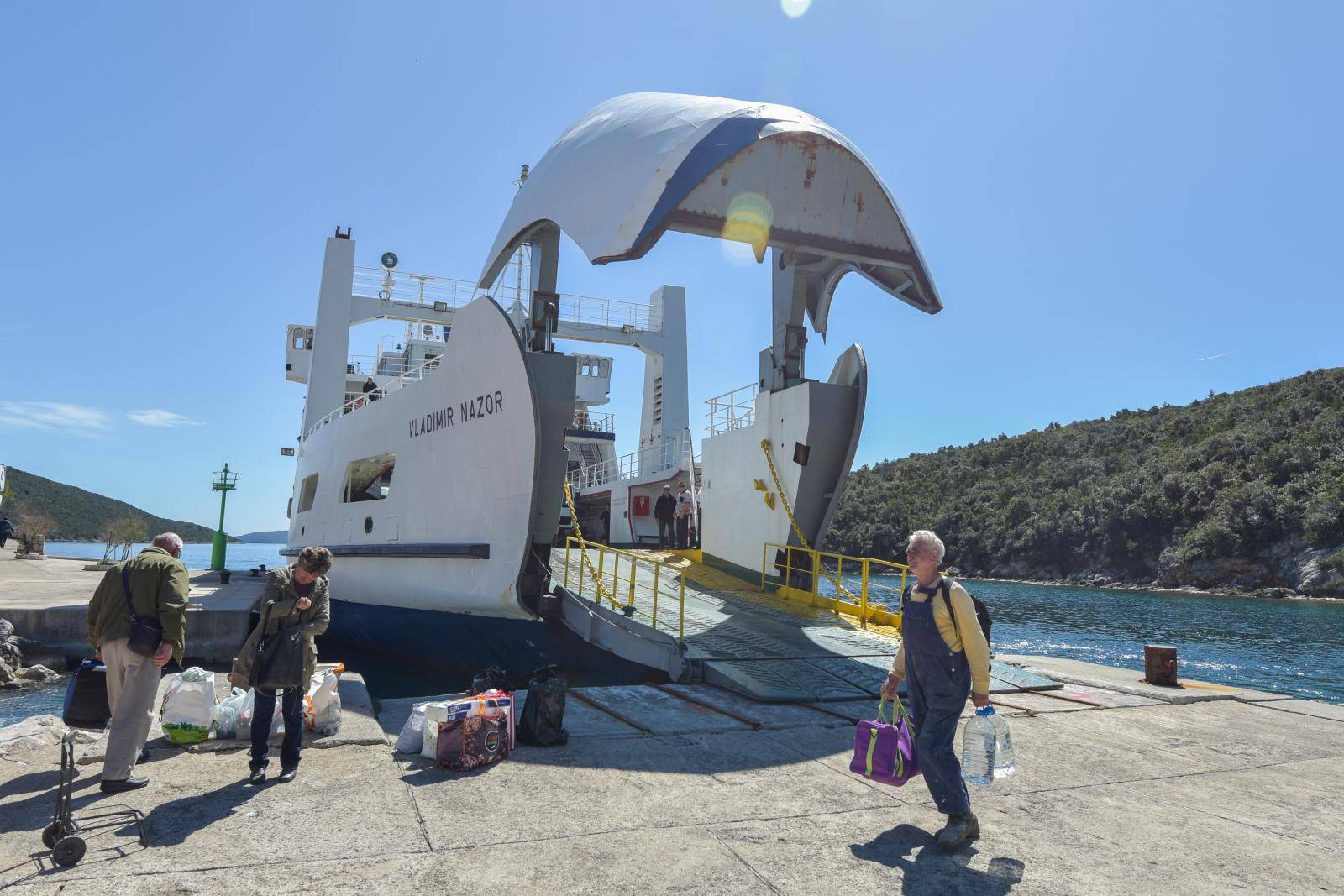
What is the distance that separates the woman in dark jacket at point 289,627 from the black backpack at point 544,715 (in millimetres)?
1463

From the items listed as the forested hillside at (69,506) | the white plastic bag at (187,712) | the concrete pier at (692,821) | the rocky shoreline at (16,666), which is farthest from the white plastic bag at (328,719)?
the forested hillside at (69,506)

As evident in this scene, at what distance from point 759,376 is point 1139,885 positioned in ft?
33.4

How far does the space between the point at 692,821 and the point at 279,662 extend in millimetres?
2441

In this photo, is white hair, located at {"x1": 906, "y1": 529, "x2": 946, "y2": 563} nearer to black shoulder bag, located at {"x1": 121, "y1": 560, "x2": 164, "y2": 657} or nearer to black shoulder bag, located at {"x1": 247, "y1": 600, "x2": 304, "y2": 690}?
black shoulder bag, located at {"x1": 247, "y1": 600, "x2": 304, "y2": 690}

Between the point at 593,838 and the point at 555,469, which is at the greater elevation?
the point at 555,469

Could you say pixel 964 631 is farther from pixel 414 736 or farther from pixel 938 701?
pixel 414 736

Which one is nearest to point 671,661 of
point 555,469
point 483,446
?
point 555,469

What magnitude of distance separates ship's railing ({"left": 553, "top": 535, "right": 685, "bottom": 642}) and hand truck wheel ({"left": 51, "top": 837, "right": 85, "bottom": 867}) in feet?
16.6

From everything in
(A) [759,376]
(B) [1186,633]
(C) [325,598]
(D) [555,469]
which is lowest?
(B) [1186,633]

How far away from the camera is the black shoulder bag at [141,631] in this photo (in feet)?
14.0

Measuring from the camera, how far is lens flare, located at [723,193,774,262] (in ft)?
33.1

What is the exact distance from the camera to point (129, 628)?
4.34 m

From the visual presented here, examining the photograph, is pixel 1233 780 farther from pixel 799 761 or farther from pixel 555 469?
pixel 555 469

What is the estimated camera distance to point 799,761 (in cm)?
528
